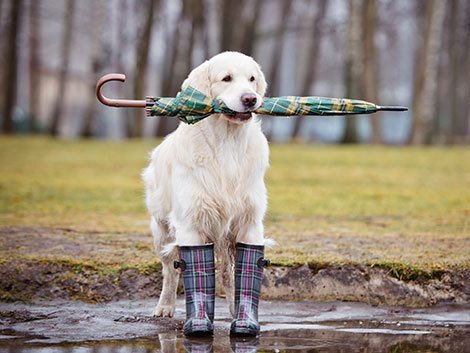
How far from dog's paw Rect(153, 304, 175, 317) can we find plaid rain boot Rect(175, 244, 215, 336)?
68 centimetres

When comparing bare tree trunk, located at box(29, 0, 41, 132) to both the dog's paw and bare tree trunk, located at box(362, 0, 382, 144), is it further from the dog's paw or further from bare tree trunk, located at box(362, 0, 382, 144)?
the dog's paw

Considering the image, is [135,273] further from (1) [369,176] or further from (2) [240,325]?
(1) [369,176]

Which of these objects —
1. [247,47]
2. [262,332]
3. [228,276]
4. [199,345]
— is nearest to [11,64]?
[247,47]

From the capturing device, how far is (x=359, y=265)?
8.15 metres

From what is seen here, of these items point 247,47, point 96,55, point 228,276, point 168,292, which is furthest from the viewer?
point 247,47

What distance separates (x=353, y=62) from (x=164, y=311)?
79.3ft

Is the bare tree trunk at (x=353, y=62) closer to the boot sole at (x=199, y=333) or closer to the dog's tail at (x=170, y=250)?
the dog's tail at (x=170, y=250)

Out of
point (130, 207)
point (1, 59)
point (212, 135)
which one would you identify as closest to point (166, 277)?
point (212, 135)

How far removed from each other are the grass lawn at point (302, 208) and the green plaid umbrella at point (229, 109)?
169 centimetres

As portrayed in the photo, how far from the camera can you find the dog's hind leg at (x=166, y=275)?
721 cm

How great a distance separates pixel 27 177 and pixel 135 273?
10.4 m

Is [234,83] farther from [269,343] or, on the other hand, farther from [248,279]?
[269,343]

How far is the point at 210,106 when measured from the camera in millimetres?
6523

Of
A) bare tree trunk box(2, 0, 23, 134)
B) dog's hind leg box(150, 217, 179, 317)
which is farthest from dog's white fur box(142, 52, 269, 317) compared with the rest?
bare tree trunk box(2, 0, 23, 134)
